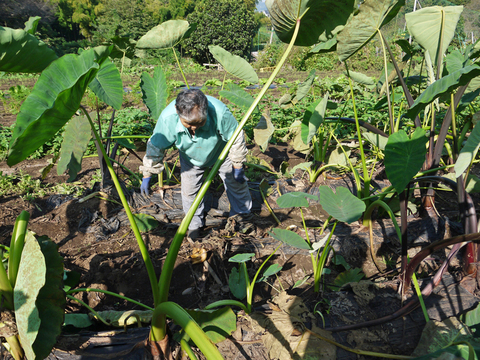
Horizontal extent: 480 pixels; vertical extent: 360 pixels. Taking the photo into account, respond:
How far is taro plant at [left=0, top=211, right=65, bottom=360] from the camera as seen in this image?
35.2 inches

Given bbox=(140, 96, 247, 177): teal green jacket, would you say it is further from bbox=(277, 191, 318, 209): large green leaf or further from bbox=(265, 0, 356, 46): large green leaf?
bbox=(265, 0, 356, 46): large green leaf

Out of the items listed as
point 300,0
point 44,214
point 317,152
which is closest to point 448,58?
point 317,152

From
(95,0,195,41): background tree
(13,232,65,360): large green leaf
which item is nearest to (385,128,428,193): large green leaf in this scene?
(13,232,65,360): large green leaf

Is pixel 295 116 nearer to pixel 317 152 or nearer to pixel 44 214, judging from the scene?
pixel 317 152

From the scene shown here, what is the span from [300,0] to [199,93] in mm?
991

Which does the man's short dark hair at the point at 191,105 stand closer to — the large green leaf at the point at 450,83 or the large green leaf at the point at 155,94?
the large green leaf at the point at 155,94

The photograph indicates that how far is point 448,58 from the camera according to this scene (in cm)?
212

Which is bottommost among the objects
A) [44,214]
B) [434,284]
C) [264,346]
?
[44,214]

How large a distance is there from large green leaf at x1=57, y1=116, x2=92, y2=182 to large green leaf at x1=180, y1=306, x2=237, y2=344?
916 mm

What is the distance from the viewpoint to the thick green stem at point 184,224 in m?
0.99

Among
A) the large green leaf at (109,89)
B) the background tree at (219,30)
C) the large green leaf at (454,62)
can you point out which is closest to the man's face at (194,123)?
the large green leaf at (109,89)

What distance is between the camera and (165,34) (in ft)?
7.86

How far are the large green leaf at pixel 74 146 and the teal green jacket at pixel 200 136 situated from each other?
0.45m

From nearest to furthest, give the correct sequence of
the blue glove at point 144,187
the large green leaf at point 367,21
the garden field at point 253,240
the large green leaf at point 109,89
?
the garden field at point 253,240 → the large green leaf at point 109,89 → the large green leaf at point 367,21 → the blue glove at point 144,187
